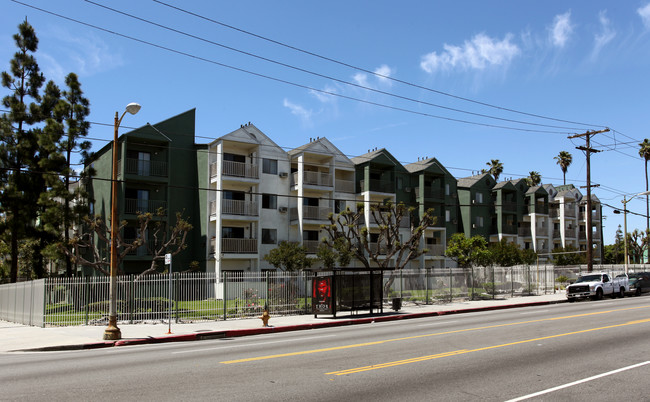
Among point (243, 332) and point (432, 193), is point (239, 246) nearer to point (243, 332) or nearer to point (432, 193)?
point (243, 332)

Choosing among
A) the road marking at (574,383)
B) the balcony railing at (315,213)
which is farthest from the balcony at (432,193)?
the road marking at (574,383)

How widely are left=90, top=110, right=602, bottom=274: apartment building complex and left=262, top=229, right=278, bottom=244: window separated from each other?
0.08m

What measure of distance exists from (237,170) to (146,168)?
6504 millimetres

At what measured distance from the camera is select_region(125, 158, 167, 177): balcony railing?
3716 cm

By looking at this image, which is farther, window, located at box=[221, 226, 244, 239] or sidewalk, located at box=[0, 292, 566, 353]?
window, located at box=[221, 226, 244, 239]

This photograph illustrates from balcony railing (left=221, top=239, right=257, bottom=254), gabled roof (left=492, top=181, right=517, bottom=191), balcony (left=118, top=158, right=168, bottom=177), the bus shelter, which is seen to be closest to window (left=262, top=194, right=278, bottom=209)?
balcony railing (left=221, top=239, right=257, bottom=254)

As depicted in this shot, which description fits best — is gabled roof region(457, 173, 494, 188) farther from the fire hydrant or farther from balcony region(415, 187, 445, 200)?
the fire hydrant

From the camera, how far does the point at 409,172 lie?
53344 millimetres

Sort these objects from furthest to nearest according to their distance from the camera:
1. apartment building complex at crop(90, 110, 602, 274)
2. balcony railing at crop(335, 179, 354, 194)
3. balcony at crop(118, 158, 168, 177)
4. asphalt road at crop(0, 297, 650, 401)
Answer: balcony railing at crop(335, 179, 354, 194), apartment building complex at crop(90, 110, 602, 274), balcony at crop(118, 158, 168, 177), asphalt road at crop(0, 297, 650, 401)

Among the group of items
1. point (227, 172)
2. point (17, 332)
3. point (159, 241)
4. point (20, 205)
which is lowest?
point (17, 332)

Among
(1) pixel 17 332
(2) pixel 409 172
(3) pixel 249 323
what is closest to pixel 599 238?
(2) pixel 409 172

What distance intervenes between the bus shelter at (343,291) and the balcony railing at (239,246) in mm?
15939

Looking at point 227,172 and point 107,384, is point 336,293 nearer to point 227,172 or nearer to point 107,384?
point 107,384

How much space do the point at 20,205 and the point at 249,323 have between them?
21.4 meters
